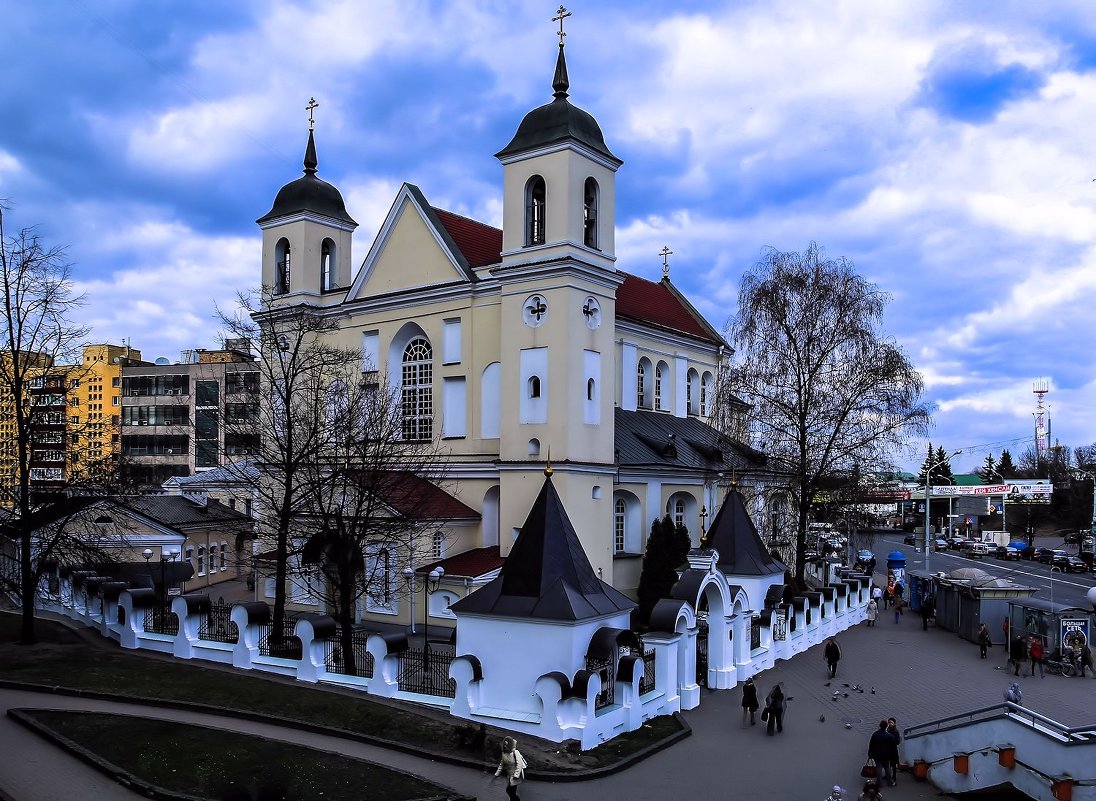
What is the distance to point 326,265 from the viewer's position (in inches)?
1463

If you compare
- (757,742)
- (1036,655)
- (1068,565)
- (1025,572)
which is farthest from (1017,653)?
(1068,565)

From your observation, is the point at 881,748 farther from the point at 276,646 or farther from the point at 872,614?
the point at 872,614

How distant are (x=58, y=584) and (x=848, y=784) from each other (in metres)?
23.5

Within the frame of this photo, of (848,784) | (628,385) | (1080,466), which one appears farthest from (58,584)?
(1080,466)

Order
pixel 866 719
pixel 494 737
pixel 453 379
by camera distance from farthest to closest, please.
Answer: pixel 453 379
pixel 866 719
pixel 494 737

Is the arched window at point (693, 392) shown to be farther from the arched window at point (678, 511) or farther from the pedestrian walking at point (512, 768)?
the pedestrian walking at point (512, 768)

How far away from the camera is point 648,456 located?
33.5m

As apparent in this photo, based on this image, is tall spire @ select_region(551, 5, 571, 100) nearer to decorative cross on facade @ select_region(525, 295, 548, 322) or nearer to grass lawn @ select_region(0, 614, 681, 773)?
decorative cross on facade @ select_region(525, 295, 548, 322)

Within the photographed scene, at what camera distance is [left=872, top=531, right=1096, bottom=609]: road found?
43312 mm

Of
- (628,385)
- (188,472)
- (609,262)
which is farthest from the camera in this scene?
(188,472)

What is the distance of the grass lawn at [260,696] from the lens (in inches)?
613

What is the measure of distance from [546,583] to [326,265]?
23.3 m

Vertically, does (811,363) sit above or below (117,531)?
above

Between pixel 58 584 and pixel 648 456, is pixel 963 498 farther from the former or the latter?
pixel 58 584
